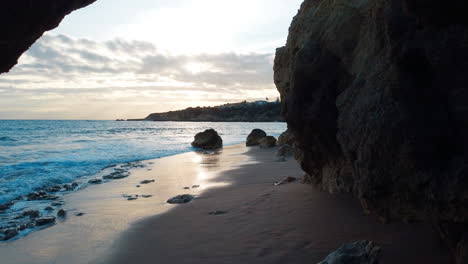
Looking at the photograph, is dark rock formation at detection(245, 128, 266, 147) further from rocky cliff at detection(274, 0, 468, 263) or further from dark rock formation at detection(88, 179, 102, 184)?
rocky cliff at detection(274, 0, 468, 263)

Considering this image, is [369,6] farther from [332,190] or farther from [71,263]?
[71,263]

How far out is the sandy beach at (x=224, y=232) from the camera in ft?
13.5

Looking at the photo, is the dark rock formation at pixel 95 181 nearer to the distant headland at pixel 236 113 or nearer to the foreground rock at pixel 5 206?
the foreground rock at pixel 5 206

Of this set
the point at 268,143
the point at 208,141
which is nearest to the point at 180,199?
the point at 268,143

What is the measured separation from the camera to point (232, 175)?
11867 mm

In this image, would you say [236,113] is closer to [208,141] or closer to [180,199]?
[208,141]

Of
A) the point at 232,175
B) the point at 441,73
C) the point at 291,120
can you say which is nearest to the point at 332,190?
the point at 291,120

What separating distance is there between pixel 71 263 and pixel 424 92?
4492 mm

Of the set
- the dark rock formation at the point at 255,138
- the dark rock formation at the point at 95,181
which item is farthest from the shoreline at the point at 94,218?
the dark rock formation at the point at 255,138

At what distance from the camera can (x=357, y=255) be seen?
3236 mm

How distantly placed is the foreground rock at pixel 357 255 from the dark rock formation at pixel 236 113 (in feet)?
343

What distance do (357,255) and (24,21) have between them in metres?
4.08

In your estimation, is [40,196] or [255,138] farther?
[255,138]

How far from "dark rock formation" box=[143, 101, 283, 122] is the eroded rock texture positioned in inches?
4096
